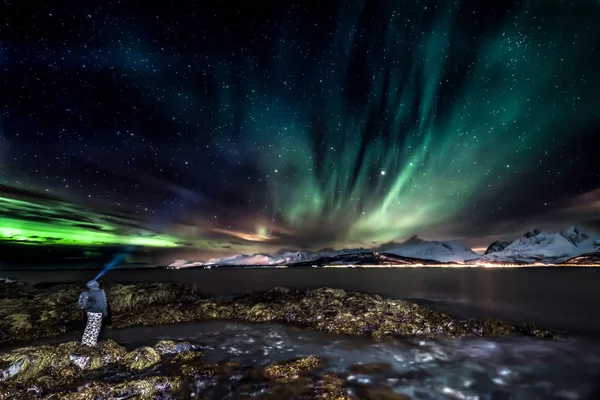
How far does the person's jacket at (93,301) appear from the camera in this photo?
460 inches

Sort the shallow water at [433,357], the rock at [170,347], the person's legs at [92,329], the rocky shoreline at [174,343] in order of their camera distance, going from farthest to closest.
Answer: the rock at [170,347]
the person's legs at [92,329]
the shallow water at [433,357]
the rocky shoreline at [174,343]

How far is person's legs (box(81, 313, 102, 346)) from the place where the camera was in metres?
11.8

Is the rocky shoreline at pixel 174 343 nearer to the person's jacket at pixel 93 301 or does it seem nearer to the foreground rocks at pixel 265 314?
the foreground rocks at pixel 265 314

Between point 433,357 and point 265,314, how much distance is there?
11.7 metres

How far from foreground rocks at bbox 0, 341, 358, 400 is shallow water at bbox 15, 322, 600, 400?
1.17 m

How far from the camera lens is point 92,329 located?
11812 mm

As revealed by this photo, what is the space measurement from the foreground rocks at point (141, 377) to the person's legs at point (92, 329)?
45 centimetres

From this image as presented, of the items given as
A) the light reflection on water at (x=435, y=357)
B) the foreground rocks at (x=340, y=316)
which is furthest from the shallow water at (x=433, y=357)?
the foreground rocks at (x=340, y=316)

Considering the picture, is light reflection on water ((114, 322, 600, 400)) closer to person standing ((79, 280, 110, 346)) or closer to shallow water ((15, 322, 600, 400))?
shallow water ((15, 322, 600, 400))

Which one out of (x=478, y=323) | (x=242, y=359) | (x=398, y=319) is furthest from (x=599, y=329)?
(x=242, y=359)

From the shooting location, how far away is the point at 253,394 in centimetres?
897

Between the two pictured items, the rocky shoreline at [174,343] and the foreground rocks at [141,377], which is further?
the rocky shoreline at [174,343]

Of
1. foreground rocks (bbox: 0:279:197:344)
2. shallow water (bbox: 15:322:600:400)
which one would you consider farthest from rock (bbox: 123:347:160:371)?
foreground rocks (bbox: 0:279:197:344)

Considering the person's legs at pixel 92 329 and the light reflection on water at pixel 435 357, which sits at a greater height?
the person's legs at pixel 92 329
